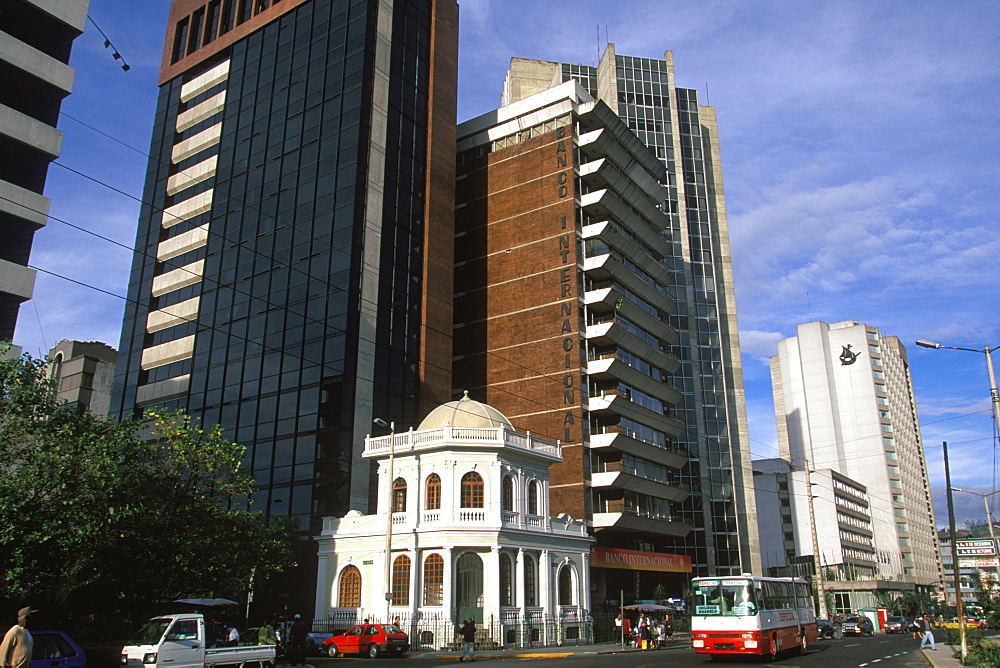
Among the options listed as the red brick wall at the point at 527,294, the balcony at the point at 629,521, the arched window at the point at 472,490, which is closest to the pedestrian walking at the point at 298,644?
the arched window at the point at 472,490

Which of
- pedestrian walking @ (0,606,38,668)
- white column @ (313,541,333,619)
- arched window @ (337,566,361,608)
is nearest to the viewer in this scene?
pedestrian walking @ (0,606,38,668)

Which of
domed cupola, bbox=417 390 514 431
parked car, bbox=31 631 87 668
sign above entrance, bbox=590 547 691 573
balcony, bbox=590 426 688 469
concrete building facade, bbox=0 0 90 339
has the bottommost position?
parked car, bbox=31 631 87 668

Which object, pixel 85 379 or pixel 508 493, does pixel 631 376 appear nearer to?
pixel 508 493

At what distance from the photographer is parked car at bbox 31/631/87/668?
57.1ft

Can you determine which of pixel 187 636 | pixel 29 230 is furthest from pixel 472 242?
pixel 187 636

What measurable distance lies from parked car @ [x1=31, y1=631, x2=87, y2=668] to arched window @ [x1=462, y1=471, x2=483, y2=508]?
22.0 metres

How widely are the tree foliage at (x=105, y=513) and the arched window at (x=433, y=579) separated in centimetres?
809

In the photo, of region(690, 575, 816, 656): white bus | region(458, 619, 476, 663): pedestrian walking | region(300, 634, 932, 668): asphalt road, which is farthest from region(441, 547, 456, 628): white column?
region(690, 575, 816, 656): white bus

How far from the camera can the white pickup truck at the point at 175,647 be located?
19.8 meters

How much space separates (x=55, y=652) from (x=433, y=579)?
2116cm

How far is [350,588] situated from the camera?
3969cm

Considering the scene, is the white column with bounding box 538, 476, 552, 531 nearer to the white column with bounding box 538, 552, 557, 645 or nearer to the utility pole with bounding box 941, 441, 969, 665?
the white column with bounding box 538, 552, 557, 645

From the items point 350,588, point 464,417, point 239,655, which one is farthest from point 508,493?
point 239,655

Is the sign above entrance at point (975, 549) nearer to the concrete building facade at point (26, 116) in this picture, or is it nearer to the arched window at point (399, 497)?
the arched window at point (399, 497)
